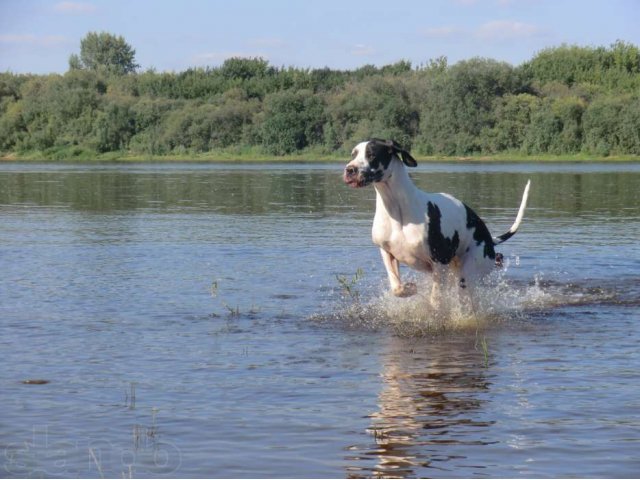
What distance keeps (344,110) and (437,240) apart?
7664 centimetres

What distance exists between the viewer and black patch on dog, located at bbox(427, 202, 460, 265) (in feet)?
37.7

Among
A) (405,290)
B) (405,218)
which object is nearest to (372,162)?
(405,218)

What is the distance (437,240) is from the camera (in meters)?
11.6

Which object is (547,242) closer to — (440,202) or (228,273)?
(228,273)

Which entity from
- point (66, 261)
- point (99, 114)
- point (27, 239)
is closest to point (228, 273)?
point (66, 261)

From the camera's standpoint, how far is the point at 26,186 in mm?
43938

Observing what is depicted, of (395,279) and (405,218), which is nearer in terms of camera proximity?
(405,218)

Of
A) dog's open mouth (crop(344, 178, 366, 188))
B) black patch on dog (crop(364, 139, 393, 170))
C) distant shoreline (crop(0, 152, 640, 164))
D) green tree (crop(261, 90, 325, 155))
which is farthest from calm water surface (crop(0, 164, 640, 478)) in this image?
green tree (crop(261, 90, 325, 155))

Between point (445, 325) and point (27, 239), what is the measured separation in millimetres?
11731

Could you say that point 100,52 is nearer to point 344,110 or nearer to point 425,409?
point 344,110

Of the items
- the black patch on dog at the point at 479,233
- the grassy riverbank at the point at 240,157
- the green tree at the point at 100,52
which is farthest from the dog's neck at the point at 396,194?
the green tree at the point at 100,52

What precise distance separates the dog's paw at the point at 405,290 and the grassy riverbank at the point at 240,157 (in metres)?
69.9

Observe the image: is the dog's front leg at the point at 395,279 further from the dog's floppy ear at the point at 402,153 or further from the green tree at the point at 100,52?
the green tree at the point at 100,52

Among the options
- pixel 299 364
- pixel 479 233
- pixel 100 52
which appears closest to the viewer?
pixel 299 364
